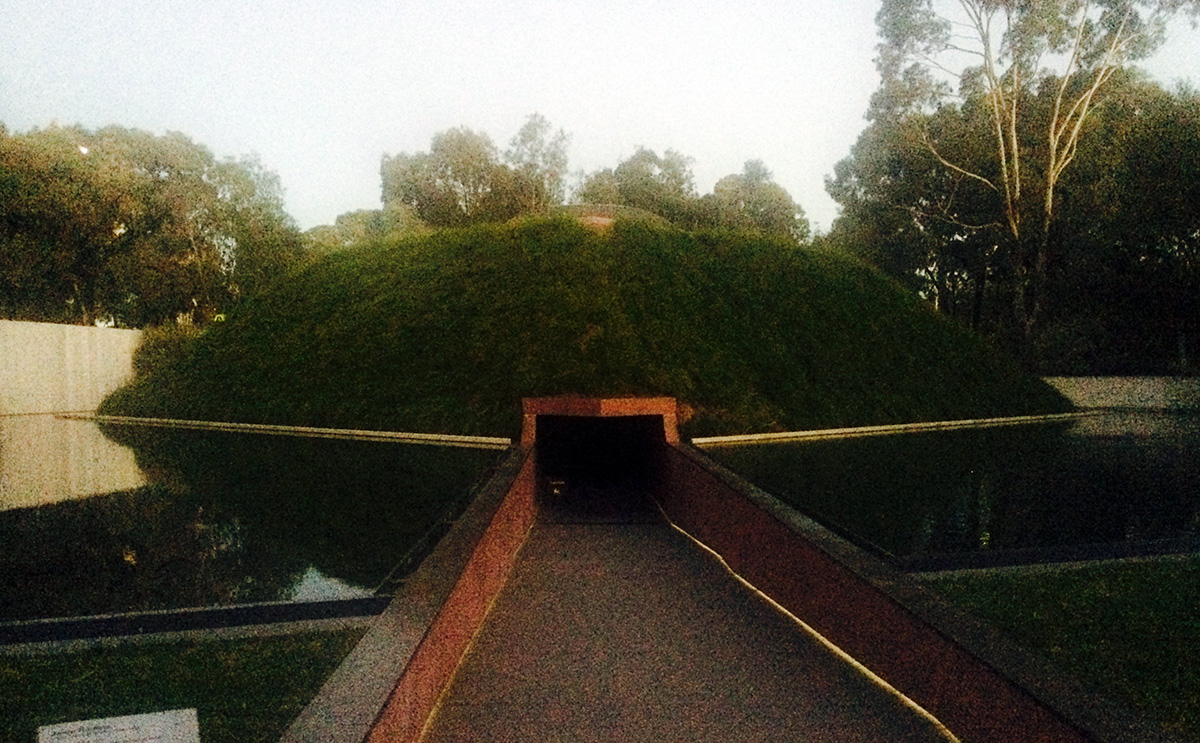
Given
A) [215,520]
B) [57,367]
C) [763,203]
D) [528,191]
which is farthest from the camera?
[763,203]

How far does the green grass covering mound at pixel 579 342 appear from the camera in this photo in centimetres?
1045

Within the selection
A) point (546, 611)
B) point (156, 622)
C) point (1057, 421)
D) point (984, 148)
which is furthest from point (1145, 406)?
point (156, 622)

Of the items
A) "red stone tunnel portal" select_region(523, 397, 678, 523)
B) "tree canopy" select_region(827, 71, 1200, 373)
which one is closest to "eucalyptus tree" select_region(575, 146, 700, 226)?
"tree canopy" select_region(827, 71, 1200, 373)

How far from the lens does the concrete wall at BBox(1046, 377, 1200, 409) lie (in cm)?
1578


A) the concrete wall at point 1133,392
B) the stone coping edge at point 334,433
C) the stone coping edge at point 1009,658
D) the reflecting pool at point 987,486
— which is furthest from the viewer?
the concrete wall at point 1133,392

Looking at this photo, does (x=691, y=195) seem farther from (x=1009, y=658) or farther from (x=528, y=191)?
(x=1009, y=658)

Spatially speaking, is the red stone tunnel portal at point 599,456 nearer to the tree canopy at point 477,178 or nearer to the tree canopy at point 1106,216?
the tree canopy at point 1106,216

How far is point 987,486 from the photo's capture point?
685cm

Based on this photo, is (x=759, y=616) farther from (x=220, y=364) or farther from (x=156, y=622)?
(x=220, y=364)

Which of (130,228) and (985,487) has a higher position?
(130,228)

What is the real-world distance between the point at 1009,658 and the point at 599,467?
7.27 meters

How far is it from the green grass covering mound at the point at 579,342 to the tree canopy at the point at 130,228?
19.1 ft

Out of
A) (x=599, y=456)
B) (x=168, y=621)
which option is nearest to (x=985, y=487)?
(x=599, y=456)

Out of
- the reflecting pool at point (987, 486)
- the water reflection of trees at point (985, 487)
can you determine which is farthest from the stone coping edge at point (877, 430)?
the water reflection of trees at point (985, 487)
